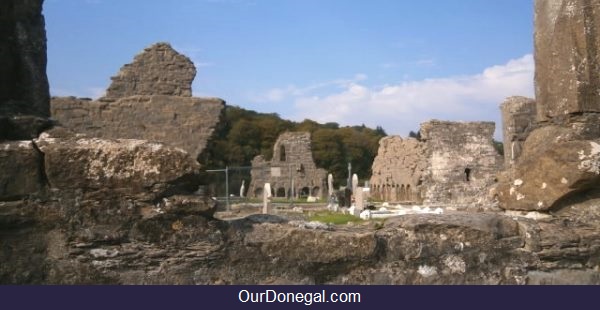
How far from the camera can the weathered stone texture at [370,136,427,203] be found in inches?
1363

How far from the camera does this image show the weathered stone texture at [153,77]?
1758 cm

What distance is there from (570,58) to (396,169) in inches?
1302

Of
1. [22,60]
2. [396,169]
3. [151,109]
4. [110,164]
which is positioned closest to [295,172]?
[396,169]

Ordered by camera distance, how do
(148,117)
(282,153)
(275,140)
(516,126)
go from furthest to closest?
1. (275,140)
2. (282,153)
3. (148,117)
4. (516,126)

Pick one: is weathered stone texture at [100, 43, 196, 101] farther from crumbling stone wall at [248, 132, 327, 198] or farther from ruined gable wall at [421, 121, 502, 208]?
crumbling stone wall at [248, 132, 327, 198]

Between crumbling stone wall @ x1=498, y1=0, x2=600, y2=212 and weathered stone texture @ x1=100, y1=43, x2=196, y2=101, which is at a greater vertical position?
weathered stone texture @ x1=100, y1=43, x2=196, y2=101

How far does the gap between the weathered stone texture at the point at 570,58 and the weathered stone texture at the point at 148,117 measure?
43.0ft

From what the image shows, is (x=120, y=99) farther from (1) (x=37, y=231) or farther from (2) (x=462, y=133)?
(2) (x=462, y=133)

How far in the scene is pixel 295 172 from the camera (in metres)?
40.0

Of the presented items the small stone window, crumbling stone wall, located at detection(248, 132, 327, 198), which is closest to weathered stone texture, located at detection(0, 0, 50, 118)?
crumbling stone wall, located at detection(248, 132, 327, 198)

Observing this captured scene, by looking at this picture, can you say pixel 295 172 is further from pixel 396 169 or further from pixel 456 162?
pixel 456 162

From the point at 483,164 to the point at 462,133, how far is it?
1.88 m

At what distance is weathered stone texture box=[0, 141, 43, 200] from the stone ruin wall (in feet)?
43.7

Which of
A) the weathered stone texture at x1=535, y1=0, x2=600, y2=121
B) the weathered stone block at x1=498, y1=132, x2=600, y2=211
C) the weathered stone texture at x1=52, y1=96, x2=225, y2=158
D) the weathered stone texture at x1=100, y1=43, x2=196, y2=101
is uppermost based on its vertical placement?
the weathered stone texture at x1=100, y1=43, x2=196, y2=101
